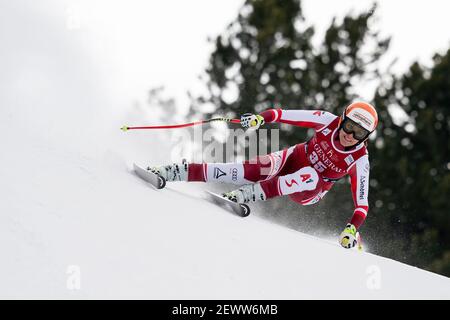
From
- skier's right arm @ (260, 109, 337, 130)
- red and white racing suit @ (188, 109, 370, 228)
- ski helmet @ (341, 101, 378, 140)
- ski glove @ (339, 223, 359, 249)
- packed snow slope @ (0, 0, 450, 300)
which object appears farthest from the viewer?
skier's right arm @ (260, 109, 337, 130)

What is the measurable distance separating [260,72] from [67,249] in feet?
74.8

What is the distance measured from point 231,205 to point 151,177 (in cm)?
90

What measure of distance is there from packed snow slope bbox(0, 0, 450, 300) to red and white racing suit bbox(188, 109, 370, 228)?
0.51 m

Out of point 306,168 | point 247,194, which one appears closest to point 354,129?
point 306,168

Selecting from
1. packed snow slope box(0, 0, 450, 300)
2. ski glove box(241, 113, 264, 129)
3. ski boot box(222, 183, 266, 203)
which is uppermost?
ski glove box(241, 113, 264, 129)

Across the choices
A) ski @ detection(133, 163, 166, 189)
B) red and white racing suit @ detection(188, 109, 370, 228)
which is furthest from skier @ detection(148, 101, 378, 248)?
ski @ detection(133, 163, 166, 189)

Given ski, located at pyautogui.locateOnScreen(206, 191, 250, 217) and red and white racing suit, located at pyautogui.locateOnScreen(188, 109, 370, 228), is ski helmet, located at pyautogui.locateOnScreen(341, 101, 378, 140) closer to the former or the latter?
red and white racing suit, located at pyautogui.locateOnScreen(188, 109, 370, 228)

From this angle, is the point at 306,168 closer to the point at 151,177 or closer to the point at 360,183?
the point at 360,183

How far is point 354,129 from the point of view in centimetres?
702

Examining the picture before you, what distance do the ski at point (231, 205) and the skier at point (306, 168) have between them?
9 centimetres

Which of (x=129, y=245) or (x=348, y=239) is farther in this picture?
(x=348, y=239)

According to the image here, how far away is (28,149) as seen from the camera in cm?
591

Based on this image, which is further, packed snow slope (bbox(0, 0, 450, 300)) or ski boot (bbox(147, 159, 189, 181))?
ski boot (bbox(147, 159, 189, 181))

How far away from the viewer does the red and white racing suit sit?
23.8ft
